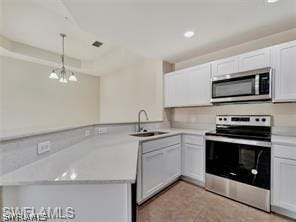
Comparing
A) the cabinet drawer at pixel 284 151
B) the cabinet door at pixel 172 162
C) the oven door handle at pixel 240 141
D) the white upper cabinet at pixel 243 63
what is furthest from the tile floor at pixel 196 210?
the white upper cabinet at pixel 243 63

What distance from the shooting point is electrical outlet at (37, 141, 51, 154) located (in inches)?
50.0

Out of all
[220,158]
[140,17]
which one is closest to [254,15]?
[140,17]

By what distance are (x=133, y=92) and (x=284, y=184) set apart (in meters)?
3.56

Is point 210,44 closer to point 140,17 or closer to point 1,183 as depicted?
point 140,17

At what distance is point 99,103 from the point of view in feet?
18.2

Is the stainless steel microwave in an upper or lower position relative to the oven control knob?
upper

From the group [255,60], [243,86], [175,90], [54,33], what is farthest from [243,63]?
[54,33]

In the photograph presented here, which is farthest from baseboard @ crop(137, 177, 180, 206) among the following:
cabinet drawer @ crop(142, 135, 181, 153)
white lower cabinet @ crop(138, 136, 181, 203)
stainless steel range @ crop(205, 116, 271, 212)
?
cabinet drawer @ crop(142, 135, 181, 153)

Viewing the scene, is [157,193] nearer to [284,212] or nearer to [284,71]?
[284,212]

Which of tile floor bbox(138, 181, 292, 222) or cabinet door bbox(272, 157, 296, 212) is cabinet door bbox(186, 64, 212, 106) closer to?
cabinet door bbox(272, 157, 296, 212)

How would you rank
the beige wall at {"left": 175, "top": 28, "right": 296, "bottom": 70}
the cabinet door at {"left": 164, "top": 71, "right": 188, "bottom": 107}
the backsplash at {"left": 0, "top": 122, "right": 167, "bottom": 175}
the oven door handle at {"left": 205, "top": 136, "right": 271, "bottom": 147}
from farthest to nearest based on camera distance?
the cabinet door at {"left": 164, "top": 71, "right": 188, "bottom": 107} < the beige wall at {"left": 175, "top": 28, "right": 296, "bottom": 70} < the oven door handle at {"left": 205, "top": 136, "right": 271, "bottom": 147} < the backsplash at {"left": 0, "top": 122, "right": 167, "bottom": 175}

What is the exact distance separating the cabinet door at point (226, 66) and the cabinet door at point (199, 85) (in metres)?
0.11

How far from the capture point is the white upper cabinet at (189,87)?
287 centimetres

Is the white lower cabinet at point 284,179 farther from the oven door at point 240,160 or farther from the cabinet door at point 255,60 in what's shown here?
the cabinet door at point 255,60
